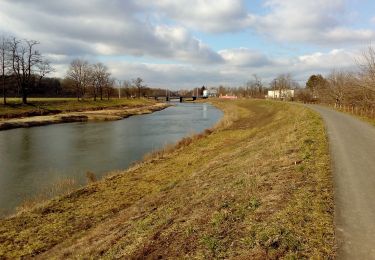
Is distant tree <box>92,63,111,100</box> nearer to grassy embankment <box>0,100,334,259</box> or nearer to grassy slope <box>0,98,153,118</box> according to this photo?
grassy slope <box>0,98,153,118</box>

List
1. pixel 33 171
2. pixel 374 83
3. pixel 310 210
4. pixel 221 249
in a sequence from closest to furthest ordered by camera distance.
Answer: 1. pixel 221 249
2. pixel 310 210
3. pixel 33 171
4. pixel 374 83

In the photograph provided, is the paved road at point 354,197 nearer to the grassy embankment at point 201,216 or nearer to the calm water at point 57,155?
the grassy embankment at point 201,216

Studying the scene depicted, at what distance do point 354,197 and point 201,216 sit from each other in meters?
4.52

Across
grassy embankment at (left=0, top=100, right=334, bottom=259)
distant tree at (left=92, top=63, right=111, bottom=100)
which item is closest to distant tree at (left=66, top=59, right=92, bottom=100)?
distant tree at (left=92, top=63, right=111, bottom=100)

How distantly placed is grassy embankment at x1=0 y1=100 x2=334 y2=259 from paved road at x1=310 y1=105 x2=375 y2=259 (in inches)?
11.5

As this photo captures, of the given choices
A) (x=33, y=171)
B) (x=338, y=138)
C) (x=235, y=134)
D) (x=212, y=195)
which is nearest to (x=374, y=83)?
(x=235, y=134)

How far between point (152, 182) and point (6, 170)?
11521 mm

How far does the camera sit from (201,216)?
406 inches

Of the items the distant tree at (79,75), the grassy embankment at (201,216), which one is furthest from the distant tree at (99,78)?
the grassy embankment at (201,216)

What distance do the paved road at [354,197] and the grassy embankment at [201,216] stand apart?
0.96ft

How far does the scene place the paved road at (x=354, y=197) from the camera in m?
7.51

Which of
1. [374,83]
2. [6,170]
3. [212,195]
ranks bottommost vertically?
[6,170]

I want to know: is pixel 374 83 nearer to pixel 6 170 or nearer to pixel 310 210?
pixel 310 210

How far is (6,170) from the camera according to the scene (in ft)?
78.8
